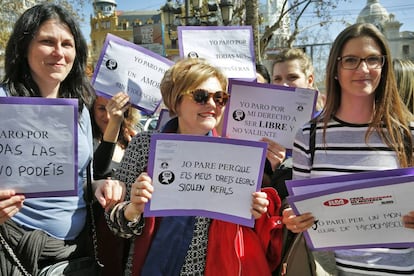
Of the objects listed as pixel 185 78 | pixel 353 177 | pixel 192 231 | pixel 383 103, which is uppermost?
pixel 185 78

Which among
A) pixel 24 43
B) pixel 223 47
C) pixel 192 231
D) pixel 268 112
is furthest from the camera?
pixel 223 47

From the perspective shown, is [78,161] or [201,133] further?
[201,133]

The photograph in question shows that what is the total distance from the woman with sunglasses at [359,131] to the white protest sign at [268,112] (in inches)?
17.4

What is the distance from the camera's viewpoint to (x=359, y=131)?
1995 mm

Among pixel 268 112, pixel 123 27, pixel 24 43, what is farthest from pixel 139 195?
pixel 123 27

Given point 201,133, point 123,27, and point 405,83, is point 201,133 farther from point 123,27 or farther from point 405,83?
point 123,27

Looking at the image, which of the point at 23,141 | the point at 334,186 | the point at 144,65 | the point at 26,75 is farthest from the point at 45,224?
the point at 144,65

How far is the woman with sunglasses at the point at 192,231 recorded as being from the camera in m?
1.89

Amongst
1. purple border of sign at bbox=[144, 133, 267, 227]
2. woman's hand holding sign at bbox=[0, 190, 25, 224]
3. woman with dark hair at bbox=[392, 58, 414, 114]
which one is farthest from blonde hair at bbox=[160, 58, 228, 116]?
woman with dark hair at bbox=[392, 58, 414, 114]

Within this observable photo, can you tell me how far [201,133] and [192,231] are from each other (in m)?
0.52

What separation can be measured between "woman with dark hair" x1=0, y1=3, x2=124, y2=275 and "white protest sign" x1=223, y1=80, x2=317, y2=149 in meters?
0.92

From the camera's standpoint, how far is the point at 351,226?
181 cm

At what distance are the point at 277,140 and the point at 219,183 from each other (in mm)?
863

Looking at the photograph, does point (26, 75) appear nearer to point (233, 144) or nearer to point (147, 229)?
point (147, 229)
